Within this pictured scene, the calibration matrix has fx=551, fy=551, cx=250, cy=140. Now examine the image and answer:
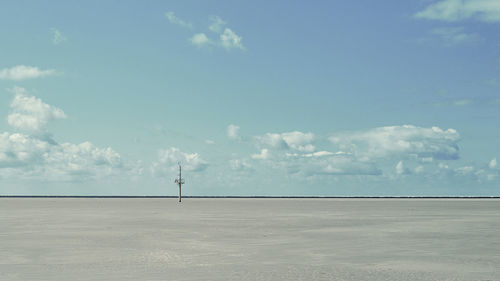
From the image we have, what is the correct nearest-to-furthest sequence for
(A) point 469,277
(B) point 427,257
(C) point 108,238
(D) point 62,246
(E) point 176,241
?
(A) point 469,277, (B) point 427,257, (D) point 62,246, (E) point 176,241, (C) point 108,238

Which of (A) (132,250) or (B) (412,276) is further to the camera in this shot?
(A) (132,250)

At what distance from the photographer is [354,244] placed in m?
27.9

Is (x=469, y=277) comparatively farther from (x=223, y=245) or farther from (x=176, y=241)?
(x=176, y=241)

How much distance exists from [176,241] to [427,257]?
513 inches

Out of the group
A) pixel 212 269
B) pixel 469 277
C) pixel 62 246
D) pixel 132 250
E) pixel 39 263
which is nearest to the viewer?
pixel 469 277

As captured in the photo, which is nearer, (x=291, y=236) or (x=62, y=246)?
(x=62, y=246)

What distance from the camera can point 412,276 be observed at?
17812 millimetres

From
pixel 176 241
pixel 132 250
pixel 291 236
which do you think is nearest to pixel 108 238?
pixel 176 241

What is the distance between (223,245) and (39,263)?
922cm

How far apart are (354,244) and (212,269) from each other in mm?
10980

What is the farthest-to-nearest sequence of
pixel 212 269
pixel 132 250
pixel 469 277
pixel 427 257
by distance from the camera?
pixel 132 250, pixel 427 257, pixel 212 269, pixel 469 277

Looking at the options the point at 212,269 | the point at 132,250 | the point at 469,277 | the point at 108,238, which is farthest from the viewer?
the point at 108,238

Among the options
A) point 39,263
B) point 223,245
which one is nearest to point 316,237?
point 223,245

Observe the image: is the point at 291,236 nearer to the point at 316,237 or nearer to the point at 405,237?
the point at 316,237
